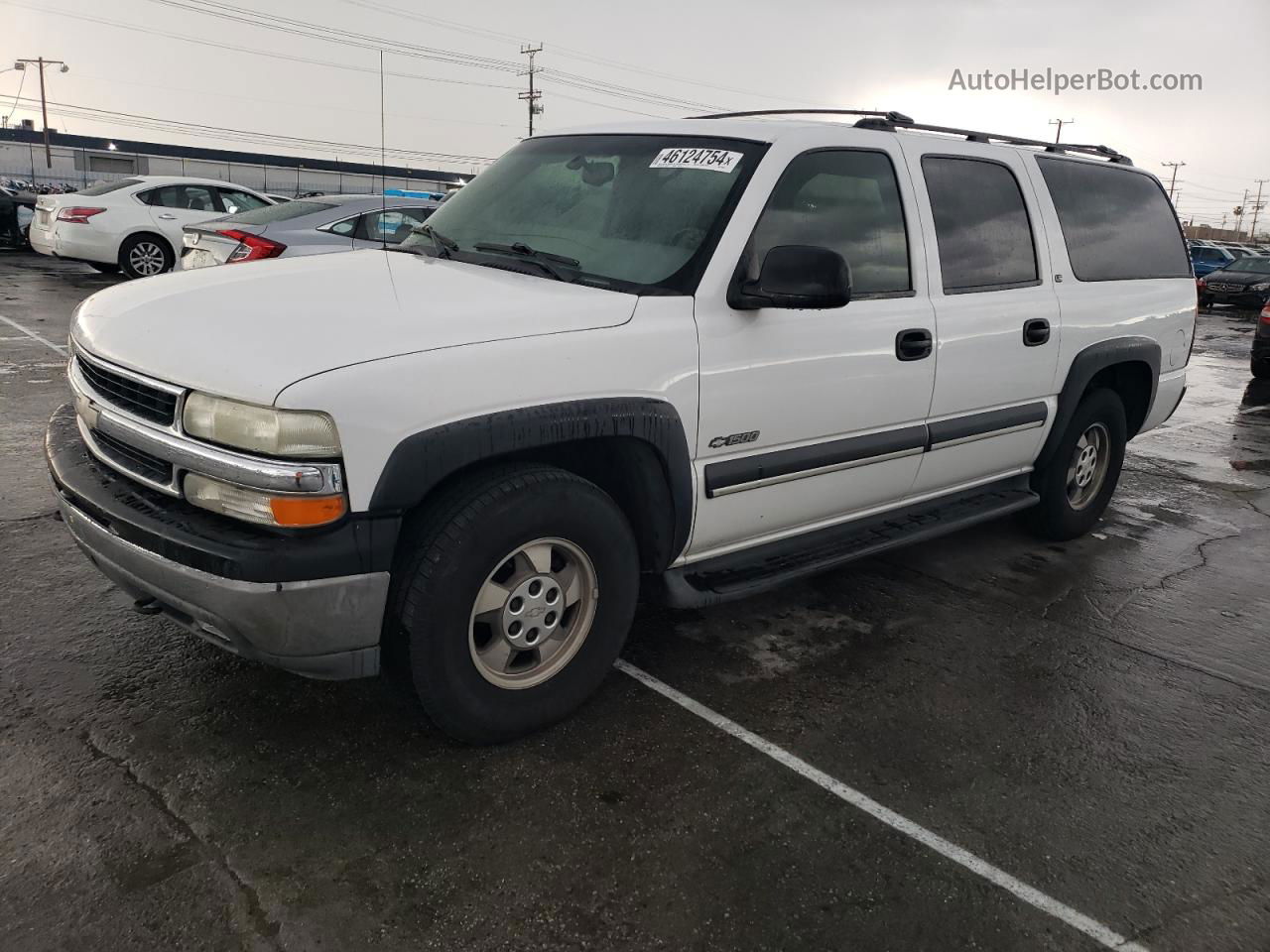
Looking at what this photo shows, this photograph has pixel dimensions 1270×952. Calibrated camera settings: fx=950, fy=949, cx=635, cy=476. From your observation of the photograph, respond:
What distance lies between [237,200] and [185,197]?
2.57ft

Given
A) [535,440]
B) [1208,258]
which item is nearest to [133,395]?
[535,440]

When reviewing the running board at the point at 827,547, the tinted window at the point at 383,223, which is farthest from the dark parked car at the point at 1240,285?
the running board at the point at 827,547

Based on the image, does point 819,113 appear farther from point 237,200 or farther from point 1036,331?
point 237,200

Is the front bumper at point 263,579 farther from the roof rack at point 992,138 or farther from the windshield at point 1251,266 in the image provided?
the windshield at point 1251,266

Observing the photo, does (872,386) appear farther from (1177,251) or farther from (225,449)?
(1177,251)

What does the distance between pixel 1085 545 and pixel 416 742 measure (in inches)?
154

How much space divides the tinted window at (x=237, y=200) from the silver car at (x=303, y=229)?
18.0 feet

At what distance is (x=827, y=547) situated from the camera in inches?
145

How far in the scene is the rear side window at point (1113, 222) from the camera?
15.1 feet

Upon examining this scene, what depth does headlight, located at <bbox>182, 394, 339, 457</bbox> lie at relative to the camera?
2.31 m

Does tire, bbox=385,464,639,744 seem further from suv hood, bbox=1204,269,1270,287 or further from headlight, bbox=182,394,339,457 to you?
suv hood, bbox=1204,269,1270,287

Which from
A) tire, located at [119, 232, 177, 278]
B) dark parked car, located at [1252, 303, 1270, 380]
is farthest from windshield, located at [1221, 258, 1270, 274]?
tire, located at [119, 232, 177, 278]

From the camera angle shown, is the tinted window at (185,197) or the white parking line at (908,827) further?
the tinted window at (185,197)

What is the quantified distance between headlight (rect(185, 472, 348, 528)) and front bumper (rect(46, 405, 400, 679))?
40 mm
